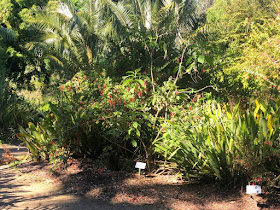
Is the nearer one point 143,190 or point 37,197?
point 37,197

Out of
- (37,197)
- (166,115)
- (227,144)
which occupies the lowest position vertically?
(37,197)

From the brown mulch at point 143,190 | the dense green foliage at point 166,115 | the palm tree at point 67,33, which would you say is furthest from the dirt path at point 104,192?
the palm tree at point 67,33

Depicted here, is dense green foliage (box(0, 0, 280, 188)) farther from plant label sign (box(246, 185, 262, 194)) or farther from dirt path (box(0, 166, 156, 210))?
dirt path (box(0, 166, 156, 210))

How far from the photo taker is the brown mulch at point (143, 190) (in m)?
4.25

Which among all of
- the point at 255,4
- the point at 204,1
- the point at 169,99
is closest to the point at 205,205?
the point at 169,99

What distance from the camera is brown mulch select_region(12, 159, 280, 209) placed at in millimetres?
4254

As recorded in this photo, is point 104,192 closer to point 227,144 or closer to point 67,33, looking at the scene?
point 227,144

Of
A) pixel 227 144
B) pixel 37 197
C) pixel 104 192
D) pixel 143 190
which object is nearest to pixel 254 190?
pixel 227 144

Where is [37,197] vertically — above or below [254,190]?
below

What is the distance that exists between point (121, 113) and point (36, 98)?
11474 millimetres

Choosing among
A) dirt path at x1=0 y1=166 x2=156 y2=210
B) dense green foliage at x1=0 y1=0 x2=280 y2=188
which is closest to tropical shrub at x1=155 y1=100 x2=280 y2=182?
dense green foliage at x1=0 y1=0 x2=280 y2=188

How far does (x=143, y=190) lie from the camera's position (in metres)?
4.75

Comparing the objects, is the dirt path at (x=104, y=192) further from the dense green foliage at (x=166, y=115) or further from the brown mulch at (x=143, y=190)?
the dense green foliage at (x=166, y=115)

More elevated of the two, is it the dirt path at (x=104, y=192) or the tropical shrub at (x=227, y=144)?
the tropical shrub at (x=227, y=144)
